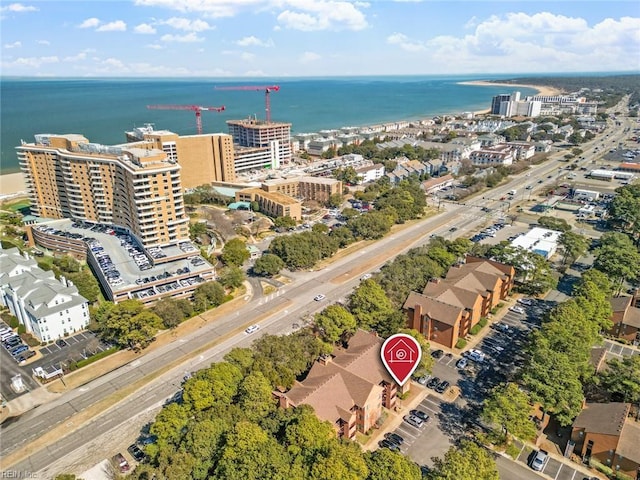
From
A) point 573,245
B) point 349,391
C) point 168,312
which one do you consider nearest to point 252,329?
point 168,312

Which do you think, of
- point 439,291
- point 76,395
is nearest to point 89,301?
point 76,395

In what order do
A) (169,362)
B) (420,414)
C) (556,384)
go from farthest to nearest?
(169,362)
(420,414)
(556,384)

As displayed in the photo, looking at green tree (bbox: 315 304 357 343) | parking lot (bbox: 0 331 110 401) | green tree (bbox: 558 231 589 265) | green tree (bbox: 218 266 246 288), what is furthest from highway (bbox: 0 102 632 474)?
green tree (bbox: 558 231 589 265)

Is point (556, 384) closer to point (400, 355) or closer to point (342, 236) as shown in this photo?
point (400, 355)

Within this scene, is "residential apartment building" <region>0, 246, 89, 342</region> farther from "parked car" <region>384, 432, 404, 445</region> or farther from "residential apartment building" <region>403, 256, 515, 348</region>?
"residential apartment building" <region>403, 256, 515, 348</region>

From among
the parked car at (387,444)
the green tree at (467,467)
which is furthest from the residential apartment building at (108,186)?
the green tree at (467,467)

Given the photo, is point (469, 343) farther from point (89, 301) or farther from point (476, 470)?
point (89, 301)
